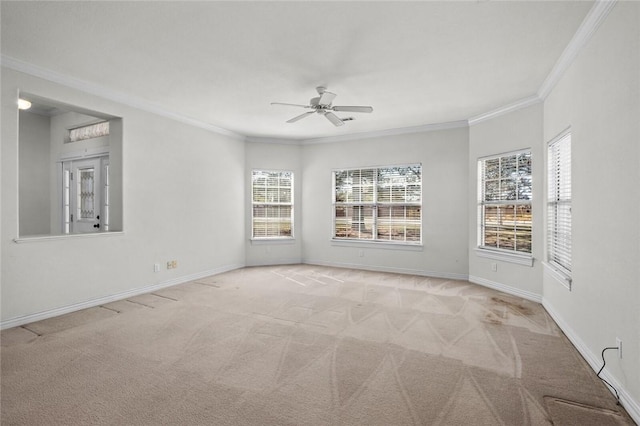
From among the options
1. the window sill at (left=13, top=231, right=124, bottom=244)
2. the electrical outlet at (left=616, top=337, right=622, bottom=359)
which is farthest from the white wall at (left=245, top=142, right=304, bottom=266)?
the electrical outlet at (left=616, top=337, right=622, bottom=359)

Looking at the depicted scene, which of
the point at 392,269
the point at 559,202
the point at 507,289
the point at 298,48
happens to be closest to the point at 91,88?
the point at 298,48

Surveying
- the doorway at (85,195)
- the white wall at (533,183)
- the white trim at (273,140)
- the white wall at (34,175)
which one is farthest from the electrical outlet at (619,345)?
the white wall at (34,175)

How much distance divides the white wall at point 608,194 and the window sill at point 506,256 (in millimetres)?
1269

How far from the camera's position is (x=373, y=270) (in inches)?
256

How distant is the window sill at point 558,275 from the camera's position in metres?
3.22

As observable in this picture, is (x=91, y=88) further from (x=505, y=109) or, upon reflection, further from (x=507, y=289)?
(x=507, y=289)

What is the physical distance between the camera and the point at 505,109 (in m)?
4.81

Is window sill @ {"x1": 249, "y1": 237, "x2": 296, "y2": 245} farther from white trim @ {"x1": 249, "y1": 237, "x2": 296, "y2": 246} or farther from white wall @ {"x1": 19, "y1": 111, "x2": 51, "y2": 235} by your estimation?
white wall @ {"x1": 19, "y1": 111, "x2": 51, "y2": 235}

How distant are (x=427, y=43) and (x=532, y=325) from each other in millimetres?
3156

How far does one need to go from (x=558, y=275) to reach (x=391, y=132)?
3.79m

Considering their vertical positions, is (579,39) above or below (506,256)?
above

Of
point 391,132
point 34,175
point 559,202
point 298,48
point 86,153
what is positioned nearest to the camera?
point 298,48

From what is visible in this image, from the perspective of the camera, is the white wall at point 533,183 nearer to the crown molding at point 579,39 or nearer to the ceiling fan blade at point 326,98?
the crown molding at point 579,39

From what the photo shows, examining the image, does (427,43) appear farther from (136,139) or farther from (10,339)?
(10,339)
